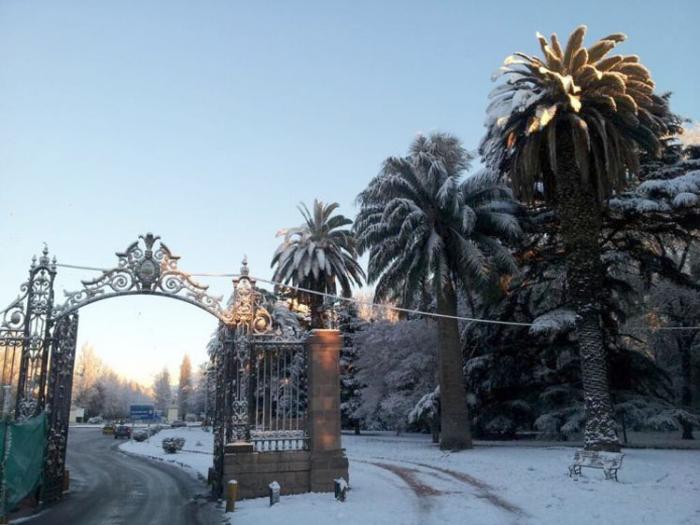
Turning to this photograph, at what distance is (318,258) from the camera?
3366 centimetres

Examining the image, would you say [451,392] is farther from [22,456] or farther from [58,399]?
[22,456]

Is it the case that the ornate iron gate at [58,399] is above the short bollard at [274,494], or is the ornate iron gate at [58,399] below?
above

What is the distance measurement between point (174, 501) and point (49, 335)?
5.38 metres

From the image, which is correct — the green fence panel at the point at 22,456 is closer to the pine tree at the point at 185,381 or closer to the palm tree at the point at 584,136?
the palm tree at the point at 584,136

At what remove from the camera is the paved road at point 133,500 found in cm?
1291

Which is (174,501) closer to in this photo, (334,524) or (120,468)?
(334,524)

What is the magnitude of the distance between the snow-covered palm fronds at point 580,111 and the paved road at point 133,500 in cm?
1498

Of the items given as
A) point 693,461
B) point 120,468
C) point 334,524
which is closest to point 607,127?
point 693,461

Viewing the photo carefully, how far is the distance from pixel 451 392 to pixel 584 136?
11912 millimetres

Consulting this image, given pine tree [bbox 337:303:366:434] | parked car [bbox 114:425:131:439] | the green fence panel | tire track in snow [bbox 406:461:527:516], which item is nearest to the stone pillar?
tire track in snow [bbox 406:461:527:516]

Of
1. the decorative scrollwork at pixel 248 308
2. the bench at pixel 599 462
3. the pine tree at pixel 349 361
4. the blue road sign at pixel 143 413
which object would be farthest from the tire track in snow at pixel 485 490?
the blue road sign at pixel 143 413

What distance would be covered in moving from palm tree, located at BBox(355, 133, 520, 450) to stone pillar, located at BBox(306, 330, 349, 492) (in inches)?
436

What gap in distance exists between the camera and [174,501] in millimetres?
15820

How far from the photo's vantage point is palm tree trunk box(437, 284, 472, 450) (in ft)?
83.4
